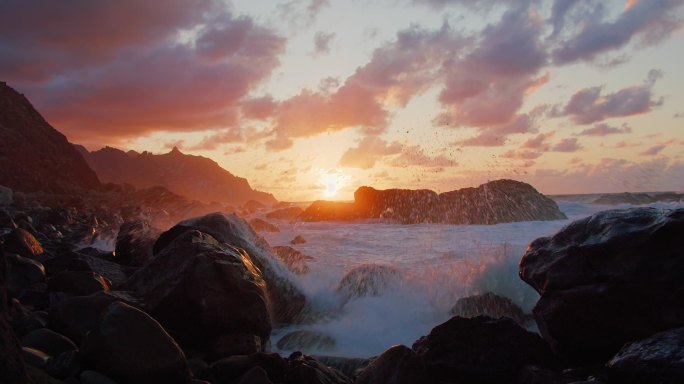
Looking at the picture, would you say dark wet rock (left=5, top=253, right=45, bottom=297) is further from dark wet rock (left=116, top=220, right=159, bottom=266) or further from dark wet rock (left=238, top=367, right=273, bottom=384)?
dark wet rock (left=238, top=367, right=273, bottom=384)

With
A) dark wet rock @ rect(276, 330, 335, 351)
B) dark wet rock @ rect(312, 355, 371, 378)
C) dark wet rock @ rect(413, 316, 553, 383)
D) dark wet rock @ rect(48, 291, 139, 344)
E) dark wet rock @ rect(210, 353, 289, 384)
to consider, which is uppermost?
dark wet rock @ rect(48, 291, 139, 344)

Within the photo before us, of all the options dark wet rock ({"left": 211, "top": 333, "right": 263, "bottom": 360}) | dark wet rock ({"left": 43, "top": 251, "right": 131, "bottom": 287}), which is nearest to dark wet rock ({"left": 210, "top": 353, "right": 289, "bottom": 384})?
dark wet rock ({"left": 211, "top": 333, "right": 263, "bottom": 360})

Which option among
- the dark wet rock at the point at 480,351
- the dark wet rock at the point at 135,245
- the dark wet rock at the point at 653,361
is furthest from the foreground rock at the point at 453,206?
the dark wet rock at the point at 653,361

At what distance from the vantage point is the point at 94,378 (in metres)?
3.40

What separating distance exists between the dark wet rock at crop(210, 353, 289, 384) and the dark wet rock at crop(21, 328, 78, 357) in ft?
3.65

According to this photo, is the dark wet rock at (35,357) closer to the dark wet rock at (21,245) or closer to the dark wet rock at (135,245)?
the dark wet rock at (135,245)

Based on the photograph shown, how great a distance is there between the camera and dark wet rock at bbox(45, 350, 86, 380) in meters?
3.45

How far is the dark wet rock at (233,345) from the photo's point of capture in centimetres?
467

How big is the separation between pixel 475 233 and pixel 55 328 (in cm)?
1554

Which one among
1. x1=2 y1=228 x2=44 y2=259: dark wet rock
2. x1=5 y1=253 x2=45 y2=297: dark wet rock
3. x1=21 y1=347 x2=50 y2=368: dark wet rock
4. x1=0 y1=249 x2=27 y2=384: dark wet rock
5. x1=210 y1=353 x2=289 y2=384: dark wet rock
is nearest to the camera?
x1=0 y1=249 x2=27 y2=384: dark wet rock

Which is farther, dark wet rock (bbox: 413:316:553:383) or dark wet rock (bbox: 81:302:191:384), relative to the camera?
dark wet rock (bbox: 413:316:553:383)

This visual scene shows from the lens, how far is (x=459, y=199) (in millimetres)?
26703

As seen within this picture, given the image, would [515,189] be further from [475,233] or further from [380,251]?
[380,251]

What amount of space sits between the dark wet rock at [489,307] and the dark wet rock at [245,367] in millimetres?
3973
